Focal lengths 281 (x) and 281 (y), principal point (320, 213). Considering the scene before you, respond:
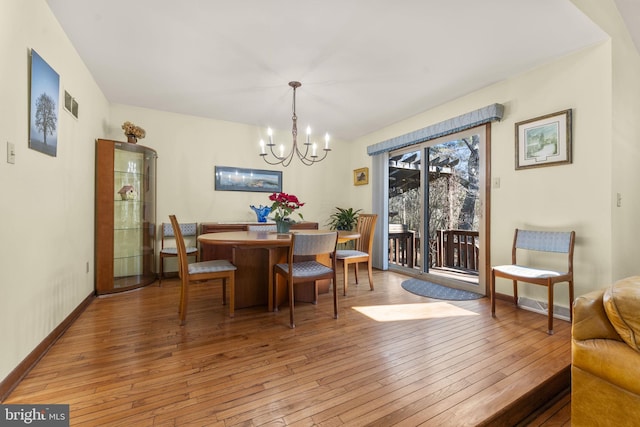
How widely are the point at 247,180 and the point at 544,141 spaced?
392cm

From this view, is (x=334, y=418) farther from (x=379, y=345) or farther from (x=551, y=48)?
(x=551, y=48)

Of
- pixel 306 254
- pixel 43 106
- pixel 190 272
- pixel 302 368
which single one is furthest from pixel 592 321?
pixel 43 106

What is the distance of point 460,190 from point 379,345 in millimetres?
2648

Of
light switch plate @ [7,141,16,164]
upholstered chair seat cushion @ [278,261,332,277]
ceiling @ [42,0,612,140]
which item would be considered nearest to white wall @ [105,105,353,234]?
ceiling @ [42,0,612,140]

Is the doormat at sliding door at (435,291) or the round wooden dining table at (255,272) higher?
the round wooden dining table at (255,272)

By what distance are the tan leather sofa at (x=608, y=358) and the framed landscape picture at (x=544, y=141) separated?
71.1 inches

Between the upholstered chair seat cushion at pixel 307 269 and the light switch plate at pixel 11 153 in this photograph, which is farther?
the upholstered chair seat cushion at pixel 307 269

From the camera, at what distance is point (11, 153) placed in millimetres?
1559

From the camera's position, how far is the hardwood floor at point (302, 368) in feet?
4.42

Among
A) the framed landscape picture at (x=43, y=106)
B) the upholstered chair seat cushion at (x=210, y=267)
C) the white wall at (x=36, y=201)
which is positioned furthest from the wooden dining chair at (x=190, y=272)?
the framed landscape picture at (x=43, y=106)

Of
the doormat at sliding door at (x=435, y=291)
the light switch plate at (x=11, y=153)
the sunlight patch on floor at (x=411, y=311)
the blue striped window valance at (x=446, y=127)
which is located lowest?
the sunlight patch on floor at (x=411, y=311)

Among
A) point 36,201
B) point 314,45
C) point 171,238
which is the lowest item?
point 171,238

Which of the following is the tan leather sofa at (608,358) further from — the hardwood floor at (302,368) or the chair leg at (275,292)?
the chair leg at (275,292)

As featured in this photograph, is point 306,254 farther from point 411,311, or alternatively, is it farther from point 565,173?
point 565,173
